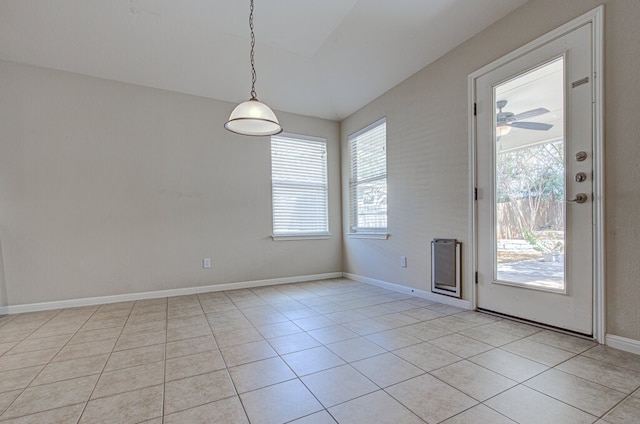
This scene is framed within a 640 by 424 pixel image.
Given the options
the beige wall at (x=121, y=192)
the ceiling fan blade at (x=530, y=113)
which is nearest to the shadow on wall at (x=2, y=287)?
the beige wall at (x=121, y=192)

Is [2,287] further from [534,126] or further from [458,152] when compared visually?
[534,126]

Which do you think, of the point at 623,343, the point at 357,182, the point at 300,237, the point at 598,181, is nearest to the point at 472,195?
the point at 598,181

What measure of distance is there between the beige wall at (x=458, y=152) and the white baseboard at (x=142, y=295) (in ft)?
3.78

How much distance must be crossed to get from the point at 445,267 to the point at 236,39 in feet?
11.9

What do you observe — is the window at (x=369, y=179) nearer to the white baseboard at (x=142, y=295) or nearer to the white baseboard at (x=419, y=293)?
the white baseboard at (x=419, y=293)

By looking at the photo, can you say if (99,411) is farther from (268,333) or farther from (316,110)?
(316,110)

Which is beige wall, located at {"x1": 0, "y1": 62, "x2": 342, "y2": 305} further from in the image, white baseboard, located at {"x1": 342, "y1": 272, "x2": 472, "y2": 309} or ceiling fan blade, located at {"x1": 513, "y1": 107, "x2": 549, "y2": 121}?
ceiling fan blade, located at {"x1": 513, "y1": 107, "x2": 549, "y2": 121}

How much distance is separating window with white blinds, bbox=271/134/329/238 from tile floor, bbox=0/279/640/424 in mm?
1974

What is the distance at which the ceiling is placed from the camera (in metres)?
2.91

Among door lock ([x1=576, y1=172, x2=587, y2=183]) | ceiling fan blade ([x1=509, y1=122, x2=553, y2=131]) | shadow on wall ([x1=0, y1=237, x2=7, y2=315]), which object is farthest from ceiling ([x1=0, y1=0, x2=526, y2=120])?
shadow on wall ([x1=0, y1=237, x2=7, y2=315])

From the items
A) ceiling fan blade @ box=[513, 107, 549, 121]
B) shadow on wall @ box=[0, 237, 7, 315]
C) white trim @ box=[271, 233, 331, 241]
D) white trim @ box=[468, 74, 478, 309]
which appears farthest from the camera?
white trim @ box=[271, 233, 331, 241]

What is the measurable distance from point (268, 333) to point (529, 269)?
7.50ft

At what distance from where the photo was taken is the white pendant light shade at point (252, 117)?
7.48 ft

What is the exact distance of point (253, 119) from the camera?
7.48ft
